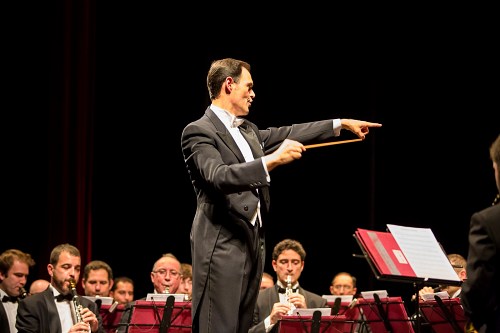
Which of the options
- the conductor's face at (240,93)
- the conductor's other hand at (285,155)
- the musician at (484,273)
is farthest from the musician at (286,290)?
the musician at (484,273)

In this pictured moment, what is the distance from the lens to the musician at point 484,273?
9.30 feet

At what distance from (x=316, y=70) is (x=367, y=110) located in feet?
2.49

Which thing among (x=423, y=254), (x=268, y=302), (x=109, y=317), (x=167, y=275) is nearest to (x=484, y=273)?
(x=423, y=254)

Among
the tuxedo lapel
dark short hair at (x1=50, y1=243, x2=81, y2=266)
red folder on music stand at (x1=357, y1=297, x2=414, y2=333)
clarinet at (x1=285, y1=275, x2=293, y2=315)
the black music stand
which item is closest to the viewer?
the tuxedo lapel

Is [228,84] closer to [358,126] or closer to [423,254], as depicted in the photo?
[358,126]

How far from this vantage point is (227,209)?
325 centimetres

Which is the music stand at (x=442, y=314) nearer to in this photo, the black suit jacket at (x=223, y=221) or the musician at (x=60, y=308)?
the black suit jacket at (x=223, y=221)

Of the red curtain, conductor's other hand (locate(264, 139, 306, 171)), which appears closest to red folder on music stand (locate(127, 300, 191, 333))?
conductor's other hand (locate(264, 139, 306, 171))

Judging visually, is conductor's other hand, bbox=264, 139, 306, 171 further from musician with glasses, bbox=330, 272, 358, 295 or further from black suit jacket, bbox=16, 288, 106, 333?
musician with glasses, bbox=330, 272, 358, 295

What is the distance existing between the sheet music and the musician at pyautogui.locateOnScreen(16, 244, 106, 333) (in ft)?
8.45

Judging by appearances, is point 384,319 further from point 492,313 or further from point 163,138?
point 163,138

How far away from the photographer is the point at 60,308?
596 cm

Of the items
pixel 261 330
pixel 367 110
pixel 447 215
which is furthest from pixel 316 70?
pixel 261 330

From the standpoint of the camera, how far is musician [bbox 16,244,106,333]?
5688mm
